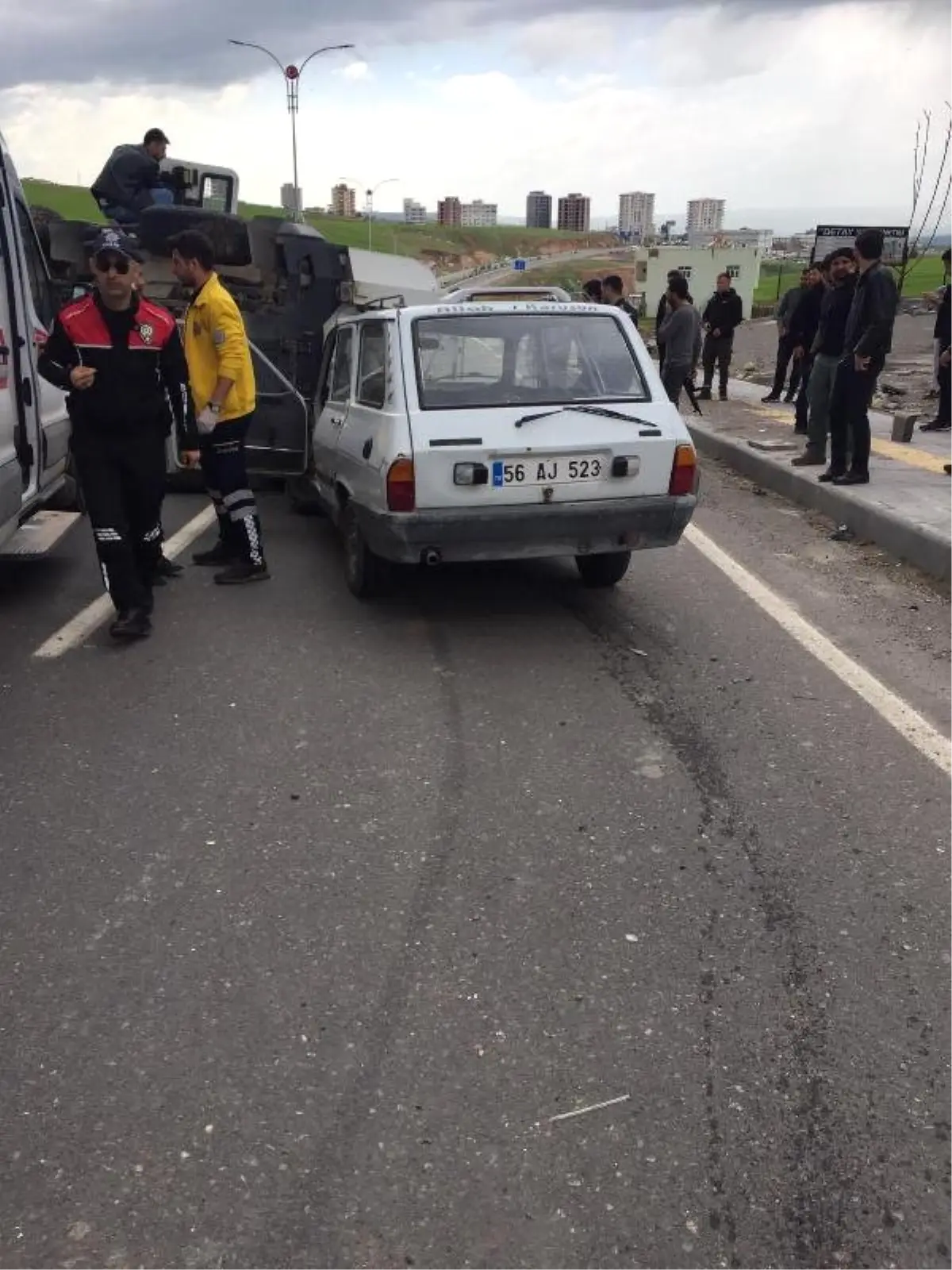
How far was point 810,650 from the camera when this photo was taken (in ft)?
18.0

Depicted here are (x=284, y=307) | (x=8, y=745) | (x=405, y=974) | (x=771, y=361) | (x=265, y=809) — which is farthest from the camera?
(x=771, y=361)

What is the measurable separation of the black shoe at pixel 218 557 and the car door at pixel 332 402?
0.74 m

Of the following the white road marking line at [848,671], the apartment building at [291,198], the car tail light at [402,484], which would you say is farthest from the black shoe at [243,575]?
Answer: the apartment building at [291,198]

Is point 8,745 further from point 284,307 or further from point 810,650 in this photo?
point 284,307

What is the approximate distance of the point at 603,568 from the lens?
6371 millimetres

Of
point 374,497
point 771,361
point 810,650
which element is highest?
point 374,497

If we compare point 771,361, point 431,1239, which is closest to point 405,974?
point 431,1239

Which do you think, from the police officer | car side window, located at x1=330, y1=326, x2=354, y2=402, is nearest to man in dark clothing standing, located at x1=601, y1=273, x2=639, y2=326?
car side window, located at x1=330, y1=326, x2=354, y2=402

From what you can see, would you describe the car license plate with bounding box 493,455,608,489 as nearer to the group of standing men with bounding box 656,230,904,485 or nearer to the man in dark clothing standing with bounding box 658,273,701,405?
the group of standing men with bounding box 656,230,904,485

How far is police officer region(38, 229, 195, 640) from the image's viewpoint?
538 cm

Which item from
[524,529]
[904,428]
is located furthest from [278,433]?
[904,428]

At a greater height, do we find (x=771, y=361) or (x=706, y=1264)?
(x=706, y=1264)

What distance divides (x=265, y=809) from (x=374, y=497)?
7.10 feet

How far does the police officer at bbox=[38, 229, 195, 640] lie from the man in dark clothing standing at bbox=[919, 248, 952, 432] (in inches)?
320
